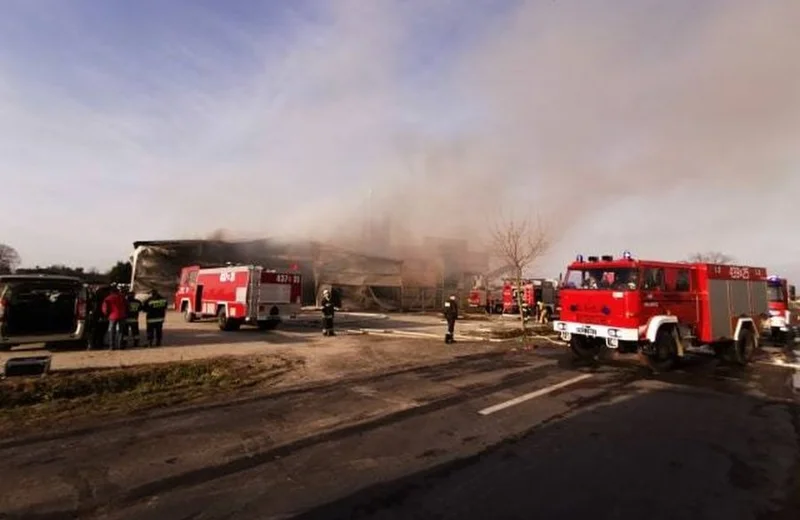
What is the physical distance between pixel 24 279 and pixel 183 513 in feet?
36.7

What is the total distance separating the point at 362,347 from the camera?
49.4ft

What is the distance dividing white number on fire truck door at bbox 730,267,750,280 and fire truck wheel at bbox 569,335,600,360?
3.92m

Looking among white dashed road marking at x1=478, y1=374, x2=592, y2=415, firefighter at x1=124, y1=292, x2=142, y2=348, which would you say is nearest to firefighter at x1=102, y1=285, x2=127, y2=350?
firefighter at x1=124, y1=292, x2=142, y2=348

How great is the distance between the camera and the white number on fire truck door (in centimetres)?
1334

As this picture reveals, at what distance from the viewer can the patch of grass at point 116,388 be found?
7.31 metres

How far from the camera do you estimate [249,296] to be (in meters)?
19.2

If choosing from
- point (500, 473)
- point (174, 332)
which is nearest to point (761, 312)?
point (500, 473)

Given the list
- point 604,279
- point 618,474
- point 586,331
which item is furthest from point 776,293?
point 618,474

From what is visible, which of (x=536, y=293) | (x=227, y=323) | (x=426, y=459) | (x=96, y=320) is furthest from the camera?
(x=536, y=293)

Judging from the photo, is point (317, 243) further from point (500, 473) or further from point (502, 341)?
point (500, 473)

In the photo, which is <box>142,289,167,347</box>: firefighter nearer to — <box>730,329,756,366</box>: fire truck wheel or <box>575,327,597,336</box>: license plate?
<box>575,327,597,336</box>: license plate

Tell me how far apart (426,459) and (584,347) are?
852 cm

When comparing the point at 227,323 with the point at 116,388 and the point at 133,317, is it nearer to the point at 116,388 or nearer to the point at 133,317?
the point at 133,317

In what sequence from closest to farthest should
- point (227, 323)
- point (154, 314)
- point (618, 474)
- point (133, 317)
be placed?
point (618, 474)
point (154, 314)
point (133, 317)
point (227, 323)
